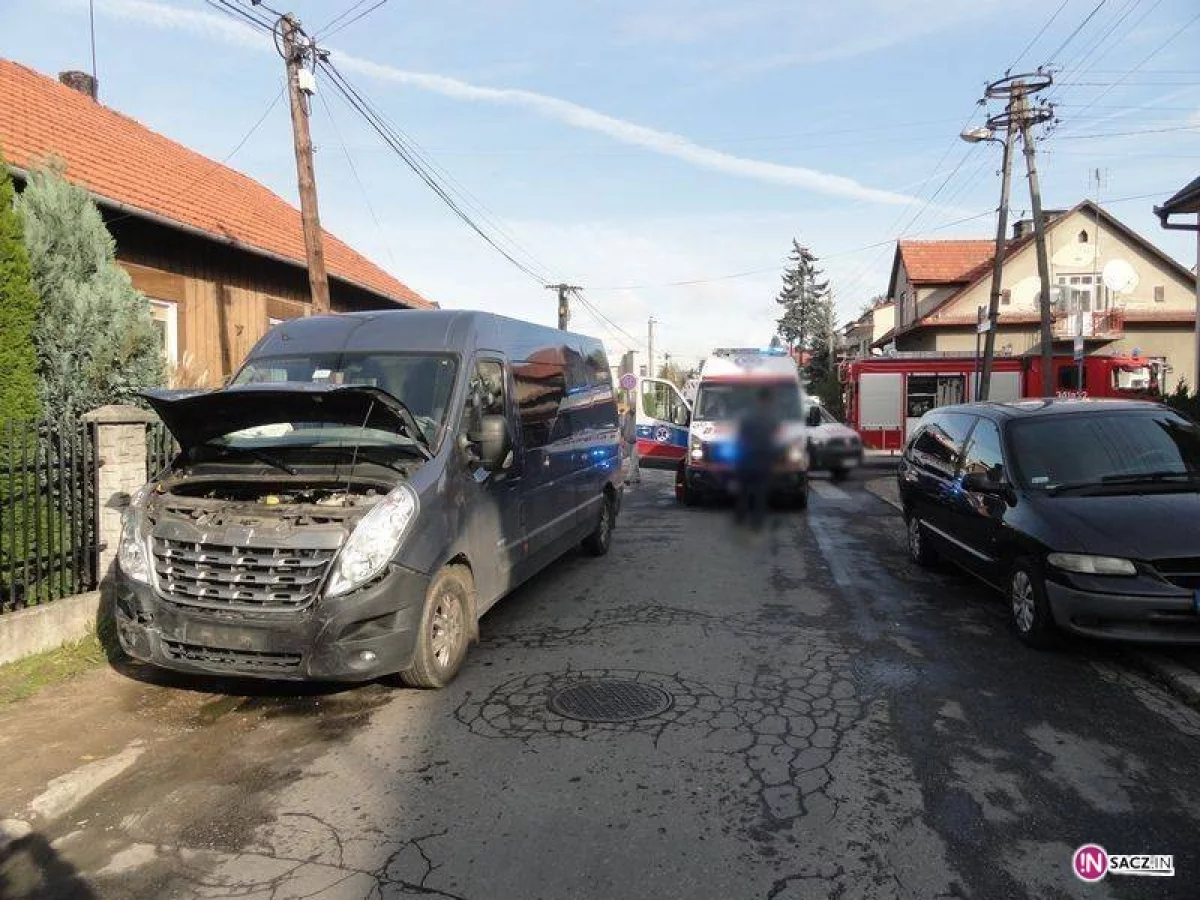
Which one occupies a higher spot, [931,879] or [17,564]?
[17,564]

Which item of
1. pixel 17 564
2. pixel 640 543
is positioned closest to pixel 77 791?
pixel 17 564

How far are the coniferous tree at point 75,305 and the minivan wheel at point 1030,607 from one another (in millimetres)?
7982

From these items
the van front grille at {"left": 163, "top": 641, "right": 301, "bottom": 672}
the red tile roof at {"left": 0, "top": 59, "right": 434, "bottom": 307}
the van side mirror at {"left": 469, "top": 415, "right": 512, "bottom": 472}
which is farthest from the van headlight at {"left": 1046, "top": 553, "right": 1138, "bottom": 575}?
the red tile roof at {"left": 0, "top": 59, "right": 434, "bottom": 307}

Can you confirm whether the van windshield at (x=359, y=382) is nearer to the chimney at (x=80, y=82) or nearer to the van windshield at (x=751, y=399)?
the van windshield at (x=751, y=399)

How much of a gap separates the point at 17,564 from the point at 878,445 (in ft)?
22.3

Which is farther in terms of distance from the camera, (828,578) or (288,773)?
(828,578)

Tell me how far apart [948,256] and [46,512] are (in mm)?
41135

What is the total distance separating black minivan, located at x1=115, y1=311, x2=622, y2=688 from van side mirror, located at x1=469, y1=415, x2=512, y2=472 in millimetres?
15

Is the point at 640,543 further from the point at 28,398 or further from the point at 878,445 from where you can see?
the point at 878,445

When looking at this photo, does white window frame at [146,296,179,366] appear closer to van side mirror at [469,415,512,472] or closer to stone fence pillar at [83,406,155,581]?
stone fence pillar at [83,406,155,581]

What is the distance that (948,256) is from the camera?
40.5 meters

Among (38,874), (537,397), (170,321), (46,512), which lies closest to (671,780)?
(38,874)

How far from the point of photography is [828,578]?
27.6ft

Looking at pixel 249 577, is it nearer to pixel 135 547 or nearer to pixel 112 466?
pixel 135 547
